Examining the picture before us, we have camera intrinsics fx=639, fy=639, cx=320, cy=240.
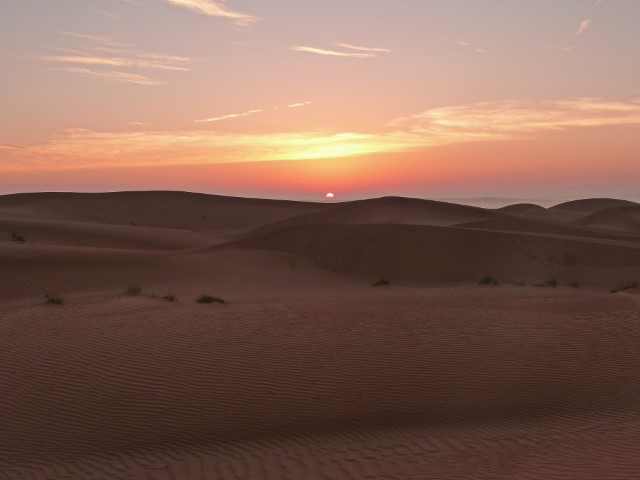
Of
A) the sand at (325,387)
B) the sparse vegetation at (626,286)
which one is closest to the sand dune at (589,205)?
the sparse vegetation at (626,286)

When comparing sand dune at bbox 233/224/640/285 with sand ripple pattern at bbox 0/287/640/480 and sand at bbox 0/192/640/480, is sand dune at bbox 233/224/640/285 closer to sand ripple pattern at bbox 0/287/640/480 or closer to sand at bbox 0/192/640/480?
sand at bbox 0/192/640/480

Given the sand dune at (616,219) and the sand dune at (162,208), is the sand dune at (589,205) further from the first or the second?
the sand dune at (162,208)

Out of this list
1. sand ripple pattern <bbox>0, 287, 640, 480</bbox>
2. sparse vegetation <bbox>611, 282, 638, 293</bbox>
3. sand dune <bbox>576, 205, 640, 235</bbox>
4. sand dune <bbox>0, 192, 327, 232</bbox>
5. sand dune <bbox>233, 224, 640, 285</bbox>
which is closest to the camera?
sand ripple pattern <bbox>0, 287, 640, 480</bbox>

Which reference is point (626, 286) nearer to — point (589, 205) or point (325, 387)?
point (325, 387)

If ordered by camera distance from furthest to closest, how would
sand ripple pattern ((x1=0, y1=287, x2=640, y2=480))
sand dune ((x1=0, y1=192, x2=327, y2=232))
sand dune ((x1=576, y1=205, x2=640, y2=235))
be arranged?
sand dune ((x1=0, y1=192, x2=327, y2=232)) → sand dune ((x1=576, y1=205, x2=640, y2=235)) → sand ripple pattern ((x1=0, y1=287, x2=640, y2=480))

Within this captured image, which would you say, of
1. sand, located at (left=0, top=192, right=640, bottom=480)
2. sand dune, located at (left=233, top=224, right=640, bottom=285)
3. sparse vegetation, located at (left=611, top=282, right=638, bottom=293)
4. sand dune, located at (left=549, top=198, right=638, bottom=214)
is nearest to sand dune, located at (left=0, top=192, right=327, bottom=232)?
sand dune, located at (left=233, top=224, right=640, bottom=285)

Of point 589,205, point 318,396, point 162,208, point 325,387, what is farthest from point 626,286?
point 589,205

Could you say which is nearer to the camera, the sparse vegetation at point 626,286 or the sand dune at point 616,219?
the sparse vegetation at point 626,286

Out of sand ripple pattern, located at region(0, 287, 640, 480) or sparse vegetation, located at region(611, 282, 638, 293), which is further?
sparse vegetation, located at region(611, 282, 638, 293)

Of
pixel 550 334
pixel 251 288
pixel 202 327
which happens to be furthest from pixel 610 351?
pixel 251 288

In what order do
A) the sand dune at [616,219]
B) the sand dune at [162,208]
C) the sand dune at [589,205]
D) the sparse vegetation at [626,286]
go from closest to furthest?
the sparse vegetation at [626,286] → the sand dune at [616,219] → the sand dune at [162,208] → the sand dune at [589,205]

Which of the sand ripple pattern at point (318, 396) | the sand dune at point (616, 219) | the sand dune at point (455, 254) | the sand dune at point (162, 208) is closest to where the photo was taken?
the sand ripple pattern at point (318, 396)

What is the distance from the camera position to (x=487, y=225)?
4147 centimetres

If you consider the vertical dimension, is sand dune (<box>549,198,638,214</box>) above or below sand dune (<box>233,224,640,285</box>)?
above
